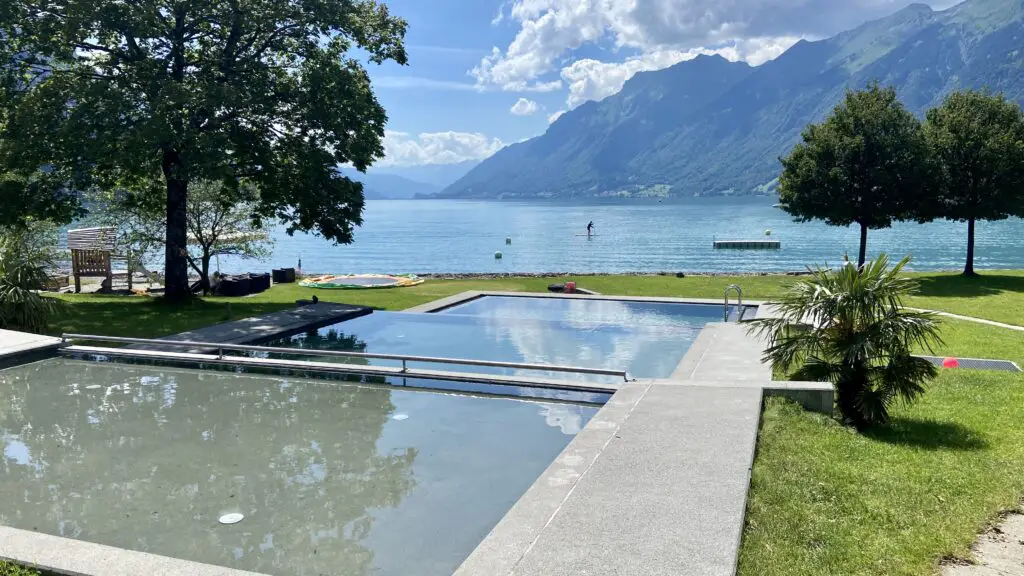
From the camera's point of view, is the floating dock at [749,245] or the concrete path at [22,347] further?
the floating dock at [749,245]

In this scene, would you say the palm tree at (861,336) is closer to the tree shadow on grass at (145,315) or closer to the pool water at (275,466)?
the pool water at (275,466)

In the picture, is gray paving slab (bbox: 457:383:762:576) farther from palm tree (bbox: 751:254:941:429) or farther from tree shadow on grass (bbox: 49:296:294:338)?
tree shadow on grass (bbox: 49:296:294:338)

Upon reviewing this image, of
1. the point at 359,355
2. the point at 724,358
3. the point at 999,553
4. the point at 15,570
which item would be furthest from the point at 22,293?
the point at 999,553

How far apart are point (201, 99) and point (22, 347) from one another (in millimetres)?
8666

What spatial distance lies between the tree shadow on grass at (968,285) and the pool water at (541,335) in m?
14.0

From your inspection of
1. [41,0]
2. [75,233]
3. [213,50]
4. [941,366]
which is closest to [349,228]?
[213,50]

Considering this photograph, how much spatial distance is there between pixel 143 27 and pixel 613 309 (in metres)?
16.0

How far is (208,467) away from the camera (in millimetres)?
7910

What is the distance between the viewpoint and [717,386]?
393 inches

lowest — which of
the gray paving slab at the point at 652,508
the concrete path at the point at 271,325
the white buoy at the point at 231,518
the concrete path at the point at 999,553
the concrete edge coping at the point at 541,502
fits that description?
the white buoy at the point at 231,518

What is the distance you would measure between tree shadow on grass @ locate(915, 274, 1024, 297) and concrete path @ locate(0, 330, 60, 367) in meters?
29.0

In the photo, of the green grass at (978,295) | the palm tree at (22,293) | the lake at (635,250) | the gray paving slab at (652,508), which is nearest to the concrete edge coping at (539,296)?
the green grass at (978,295)

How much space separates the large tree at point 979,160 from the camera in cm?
3262

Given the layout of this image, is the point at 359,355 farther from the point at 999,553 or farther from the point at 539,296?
the point at 539,296
